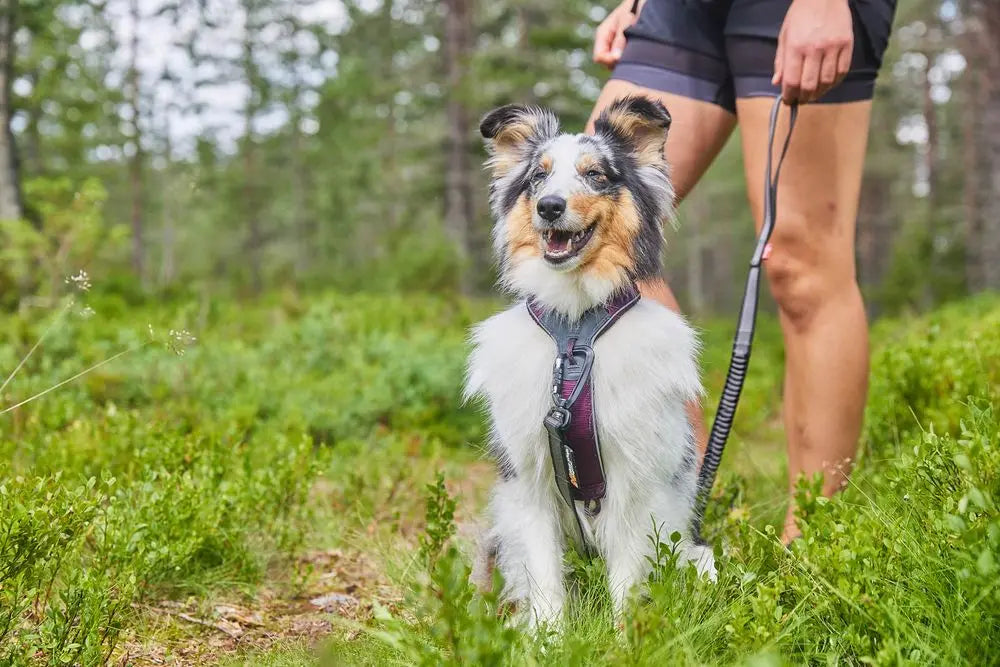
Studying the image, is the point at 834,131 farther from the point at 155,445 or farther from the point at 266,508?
the point at 155,445

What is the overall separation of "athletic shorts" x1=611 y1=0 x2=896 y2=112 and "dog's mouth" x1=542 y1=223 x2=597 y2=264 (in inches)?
28.6

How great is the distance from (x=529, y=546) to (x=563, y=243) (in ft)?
3.16

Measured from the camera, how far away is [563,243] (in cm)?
262

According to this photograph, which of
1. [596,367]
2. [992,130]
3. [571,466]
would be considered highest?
[596,367]

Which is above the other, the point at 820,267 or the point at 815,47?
the point at 815,47

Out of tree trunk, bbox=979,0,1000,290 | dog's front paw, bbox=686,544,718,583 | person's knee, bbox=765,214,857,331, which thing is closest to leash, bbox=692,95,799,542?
dog's front paw, bbox=686,544,718,583

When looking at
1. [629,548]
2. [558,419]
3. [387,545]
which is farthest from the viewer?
[387,545]

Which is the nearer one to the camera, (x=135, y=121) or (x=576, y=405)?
(x=576, y=405)

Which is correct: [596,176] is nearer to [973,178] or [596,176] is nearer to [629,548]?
[629,548]

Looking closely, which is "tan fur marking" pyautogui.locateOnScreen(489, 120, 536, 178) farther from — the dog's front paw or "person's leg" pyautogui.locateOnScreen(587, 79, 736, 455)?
the dog's front paw

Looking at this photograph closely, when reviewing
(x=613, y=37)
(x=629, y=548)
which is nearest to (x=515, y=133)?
(x=613, y=37)

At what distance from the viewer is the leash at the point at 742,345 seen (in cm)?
260

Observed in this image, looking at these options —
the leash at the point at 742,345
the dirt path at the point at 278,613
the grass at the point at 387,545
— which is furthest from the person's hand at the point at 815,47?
the dirt path at the point at 278,613

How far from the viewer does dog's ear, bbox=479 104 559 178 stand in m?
2.86
